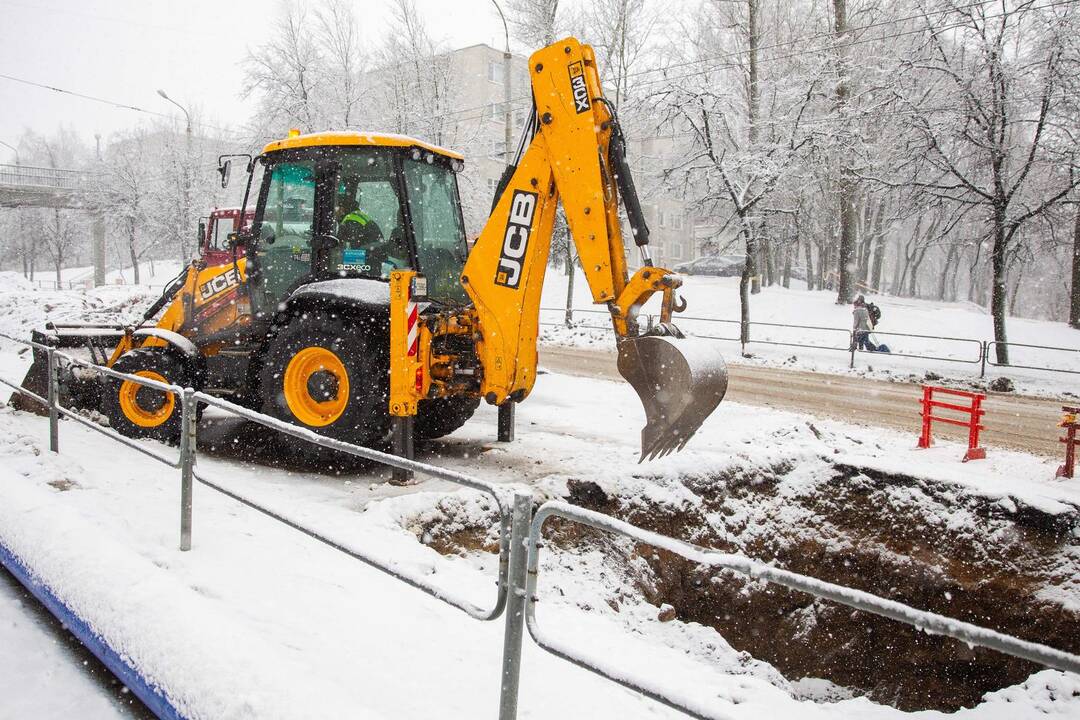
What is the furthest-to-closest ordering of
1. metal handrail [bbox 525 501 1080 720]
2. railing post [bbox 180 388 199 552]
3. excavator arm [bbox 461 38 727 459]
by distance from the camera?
excavator arm [bbox 461 38 727 459] → railing post [bbox 180 388 199 552] → metal handrail [bbox 525 501 1080 720]

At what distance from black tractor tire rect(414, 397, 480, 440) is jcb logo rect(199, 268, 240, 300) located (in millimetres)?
2429

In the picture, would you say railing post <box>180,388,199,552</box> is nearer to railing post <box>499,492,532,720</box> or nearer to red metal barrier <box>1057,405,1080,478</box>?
railing post <box>499,492,532,720</box>

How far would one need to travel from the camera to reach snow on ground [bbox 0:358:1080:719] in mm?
2955

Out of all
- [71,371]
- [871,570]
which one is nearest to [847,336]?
[871,570]

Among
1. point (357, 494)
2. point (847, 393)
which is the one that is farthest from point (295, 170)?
point (847, 393)

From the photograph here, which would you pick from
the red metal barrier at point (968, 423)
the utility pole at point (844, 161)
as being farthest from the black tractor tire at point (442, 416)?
the utility pole at point (844, 161)

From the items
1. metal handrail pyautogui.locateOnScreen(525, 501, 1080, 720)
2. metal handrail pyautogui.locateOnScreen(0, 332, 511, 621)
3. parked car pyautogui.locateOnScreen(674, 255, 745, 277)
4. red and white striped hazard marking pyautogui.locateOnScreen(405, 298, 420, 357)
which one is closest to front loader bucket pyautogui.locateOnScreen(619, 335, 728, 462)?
red and white striped hazard marking pyautogui.locateOnScreen(405, 298, 420, 357)

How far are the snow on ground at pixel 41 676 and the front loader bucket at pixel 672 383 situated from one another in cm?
375

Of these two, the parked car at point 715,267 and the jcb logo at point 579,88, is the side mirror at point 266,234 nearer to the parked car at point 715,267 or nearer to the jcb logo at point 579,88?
the jcb logo at point 579,88

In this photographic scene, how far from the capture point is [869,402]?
12.6 meters

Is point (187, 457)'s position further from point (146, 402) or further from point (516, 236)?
point (146, 402)

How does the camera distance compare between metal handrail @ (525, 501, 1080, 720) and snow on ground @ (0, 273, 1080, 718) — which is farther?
snow on ground @ (0, 273, 1080, 718)

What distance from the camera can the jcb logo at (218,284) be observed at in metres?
7.87

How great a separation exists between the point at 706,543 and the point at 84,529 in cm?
482
